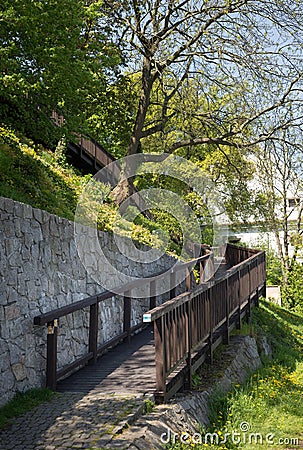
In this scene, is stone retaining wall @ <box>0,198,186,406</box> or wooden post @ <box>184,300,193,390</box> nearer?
stone retaining wall @ <box>0,198,186,406</box>

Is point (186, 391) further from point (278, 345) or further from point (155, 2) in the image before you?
point (155, 2)

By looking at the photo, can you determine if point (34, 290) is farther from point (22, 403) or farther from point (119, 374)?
point (119, 374)

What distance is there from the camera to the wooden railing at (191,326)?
568 cm

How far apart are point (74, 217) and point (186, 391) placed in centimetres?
427

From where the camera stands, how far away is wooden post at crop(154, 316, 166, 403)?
5617 mm

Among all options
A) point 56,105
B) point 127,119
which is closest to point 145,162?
point 127,119

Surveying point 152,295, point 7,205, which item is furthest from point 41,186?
point 7,205

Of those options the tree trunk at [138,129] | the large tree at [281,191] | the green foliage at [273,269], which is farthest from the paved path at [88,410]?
the green foliage at [273,269]

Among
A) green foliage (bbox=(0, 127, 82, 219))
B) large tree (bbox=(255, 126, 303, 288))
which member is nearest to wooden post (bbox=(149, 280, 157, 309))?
green foliage (bbox=(0, 127, 82, 219))

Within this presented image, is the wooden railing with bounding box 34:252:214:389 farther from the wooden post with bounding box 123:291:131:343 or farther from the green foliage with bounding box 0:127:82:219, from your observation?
the green foliage with bounding box 0:127:82:219

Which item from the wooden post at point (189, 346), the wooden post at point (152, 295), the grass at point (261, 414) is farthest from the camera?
the wooden post at point (152, 295)

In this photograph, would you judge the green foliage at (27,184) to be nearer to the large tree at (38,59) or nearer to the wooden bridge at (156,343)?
the large tree at (38,59)

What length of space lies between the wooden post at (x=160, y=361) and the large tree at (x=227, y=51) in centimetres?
841

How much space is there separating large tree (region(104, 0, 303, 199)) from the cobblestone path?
9.09 m
